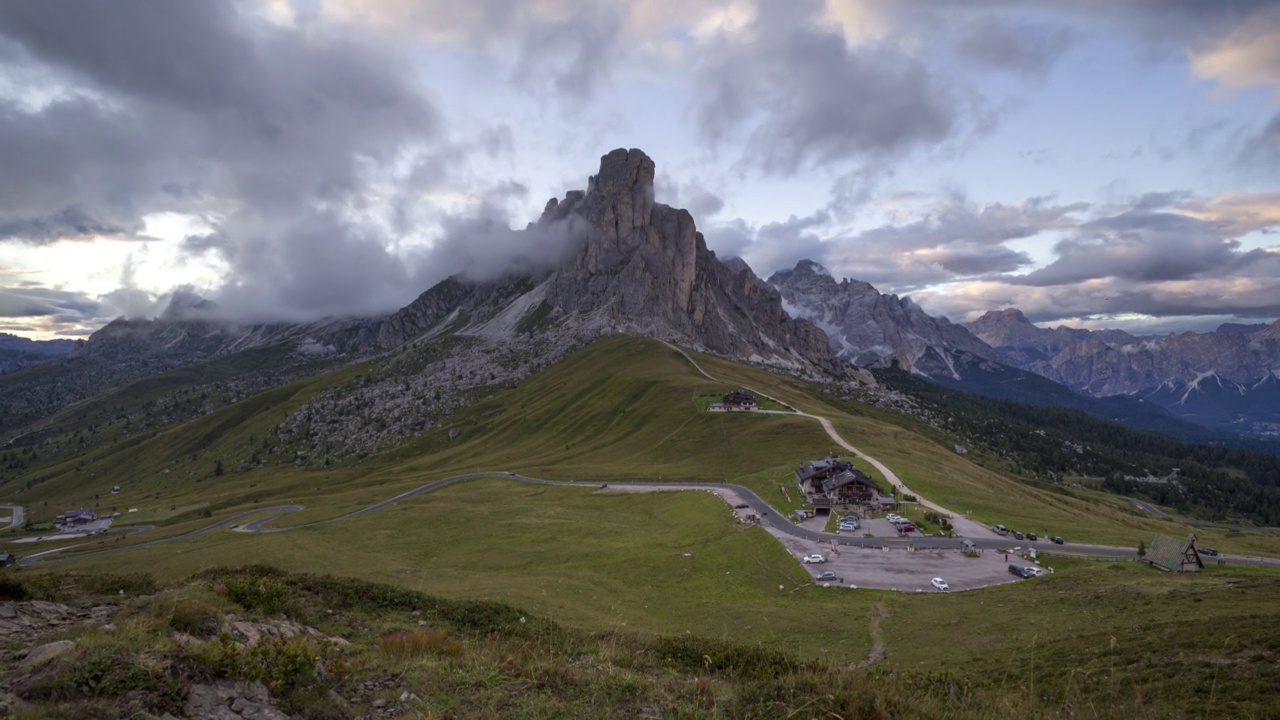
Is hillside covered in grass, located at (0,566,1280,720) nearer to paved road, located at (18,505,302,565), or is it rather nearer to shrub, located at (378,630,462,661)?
shrub, located at (378,630,462,661)

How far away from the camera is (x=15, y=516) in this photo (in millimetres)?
167625

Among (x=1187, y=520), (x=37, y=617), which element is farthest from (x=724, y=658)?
(x=1187, y=520)

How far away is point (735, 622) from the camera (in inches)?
1490

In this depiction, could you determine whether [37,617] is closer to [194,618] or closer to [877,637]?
[194,618]

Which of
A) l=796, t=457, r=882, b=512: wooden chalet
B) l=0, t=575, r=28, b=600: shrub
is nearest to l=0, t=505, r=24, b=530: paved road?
l=0, t=575, r=28, b=600: shrub

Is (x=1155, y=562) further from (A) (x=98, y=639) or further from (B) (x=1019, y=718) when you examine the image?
(A) (x=98, y=639)

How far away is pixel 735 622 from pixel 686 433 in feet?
271

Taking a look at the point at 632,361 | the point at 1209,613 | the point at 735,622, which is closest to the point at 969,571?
Answer: the point at 1209,613

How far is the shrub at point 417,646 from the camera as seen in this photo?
13.6 metres

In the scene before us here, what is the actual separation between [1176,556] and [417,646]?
6241 cm

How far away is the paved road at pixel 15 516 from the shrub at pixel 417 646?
8274 inches

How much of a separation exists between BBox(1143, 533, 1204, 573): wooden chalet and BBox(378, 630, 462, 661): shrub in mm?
59704

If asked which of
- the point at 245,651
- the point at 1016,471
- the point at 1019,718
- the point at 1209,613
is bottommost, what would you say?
the point at 1016,471

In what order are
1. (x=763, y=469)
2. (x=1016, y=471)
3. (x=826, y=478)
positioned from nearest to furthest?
(x=826, y=478)
(x=763, y=469)
(x=1016, y=471)
